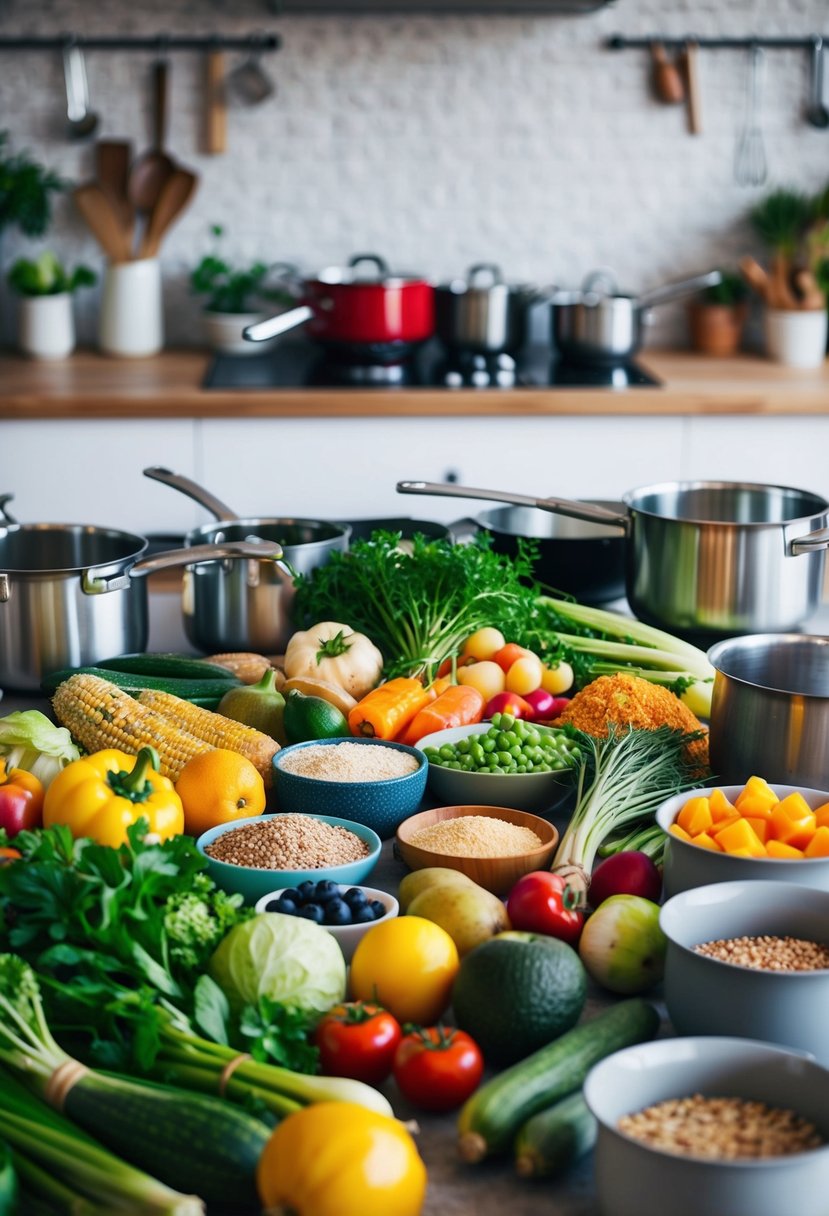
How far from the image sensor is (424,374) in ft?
13.0

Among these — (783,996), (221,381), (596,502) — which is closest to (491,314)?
(221,381)

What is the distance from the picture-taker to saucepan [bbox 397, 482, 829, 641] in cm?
187

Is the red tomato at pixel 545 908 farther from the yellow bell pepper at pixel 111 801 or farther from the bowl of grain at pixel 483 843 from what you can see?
the yellow bell pepper at pixel 111 801

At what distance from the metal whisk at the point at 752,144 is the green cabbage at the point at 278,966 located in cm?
391

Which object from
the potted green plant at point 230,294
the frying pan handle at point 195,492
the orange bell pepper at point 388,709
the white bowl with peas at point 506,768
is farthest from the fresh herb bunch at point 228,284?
the white bowl with peas at point 506,768

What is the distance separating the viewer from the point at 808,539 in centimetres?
180

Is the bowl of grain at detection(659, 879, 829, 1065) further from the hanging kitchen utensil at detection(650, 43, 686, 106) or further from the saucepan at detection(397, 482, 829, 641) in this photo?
the hanging kitchen utensil at detection(650, 43, 686, 106)

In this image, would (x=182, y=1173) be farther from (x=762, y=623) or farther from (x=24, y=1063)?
(x=762, y=623)

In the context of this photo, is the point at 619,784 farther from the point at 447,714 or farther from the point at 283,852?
the point at 283,852

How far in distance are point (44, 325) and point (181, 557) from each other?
2614 millimetres

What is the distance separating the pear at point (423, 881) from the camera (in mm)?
1283

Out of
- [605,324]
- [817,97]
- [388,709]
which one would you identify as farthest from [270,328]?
[817,97]

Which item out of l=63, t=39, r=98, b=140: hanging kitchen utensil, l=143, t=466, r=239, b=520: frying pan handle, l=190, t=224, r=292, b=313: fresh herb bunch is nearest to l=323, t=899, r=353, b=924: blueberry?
l=143, t=466, r=239, b=520: frying pan handle

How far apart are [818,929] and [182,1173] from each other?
556 millimetres
